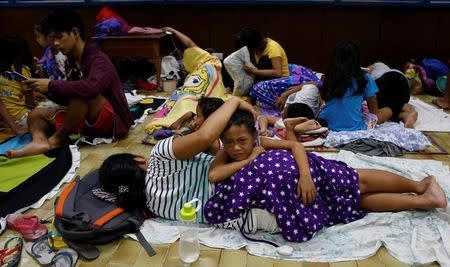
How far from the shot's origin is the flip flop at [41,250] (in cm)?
163

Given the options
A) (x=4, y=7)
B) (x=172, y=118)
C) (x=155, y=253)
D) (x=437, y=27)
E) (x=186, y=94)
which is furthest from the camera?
(x=4, y=7)

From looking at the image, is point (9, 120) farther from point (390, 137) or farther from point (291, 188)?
point (390, 137)

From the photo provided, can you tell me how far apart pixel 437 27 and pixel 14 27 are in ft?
16.9

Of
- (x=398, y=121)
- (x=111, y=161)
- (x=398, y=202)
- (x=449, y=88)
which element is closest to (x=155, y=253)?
(x=111, y=161)

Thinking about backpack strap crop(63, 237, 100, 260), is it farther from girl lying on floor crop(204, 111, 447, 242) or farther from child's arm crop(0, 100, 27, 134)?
child's arm crop(0, 100, 27, 134)

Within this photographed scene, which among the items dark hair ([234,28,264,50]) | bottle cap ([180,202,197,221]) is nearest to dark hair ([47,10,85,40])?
dark hair ([234,28,264,50])

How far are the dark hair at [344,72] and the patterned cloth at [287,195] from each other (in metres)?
1.07

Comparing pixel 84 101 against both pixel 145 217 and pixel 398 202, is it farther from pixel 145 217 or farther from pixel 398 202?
pixel 398 202

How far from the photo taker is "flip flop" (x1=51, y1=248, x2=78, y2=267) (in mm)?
1602

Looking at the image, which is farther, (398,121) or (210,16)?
(210,16)

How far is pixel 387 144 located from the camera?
2572mm

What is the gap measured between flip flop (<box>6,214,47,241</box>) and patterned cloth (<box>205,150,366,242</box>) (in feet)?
A: 2.63

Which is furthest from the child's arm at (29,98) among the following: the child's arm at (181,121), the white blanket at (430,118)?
the white blanket at (430,118)

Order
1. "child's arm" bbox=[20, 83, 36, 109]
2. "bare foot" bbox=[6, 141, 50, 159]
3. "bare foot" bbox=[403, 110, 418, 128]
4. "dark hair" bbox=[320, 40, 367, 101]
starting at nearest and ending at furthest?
1. "bare foot" bbox=[6, 141, 50, 159]
2. "dark hair" bbox=[320, 40, 367, 101]
3. "bare foot" bbox=[403, 110, 418, 128]
4. "child's arm" bbox=[20, 83, 36, 109]
